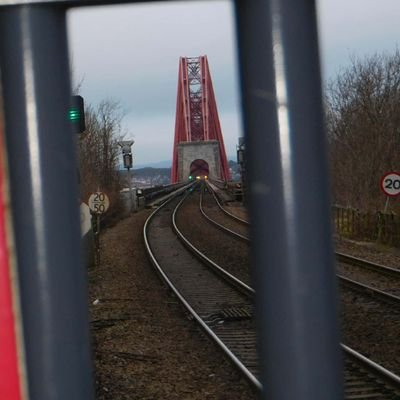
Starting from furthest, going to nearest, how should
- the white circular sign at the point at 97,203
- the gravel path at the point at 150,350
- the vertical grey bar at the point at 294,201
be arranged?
the white circular sign at the point at 97,203, the gravel path at the point at 150,350, the vertical grey bar at the point at 294,201

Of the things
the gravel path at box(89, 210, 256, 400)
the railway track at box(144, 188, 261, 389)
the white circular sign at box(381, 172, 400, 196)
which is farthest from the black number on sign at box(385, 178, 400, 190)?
the gravel path at box(89, 210, 256, 400)

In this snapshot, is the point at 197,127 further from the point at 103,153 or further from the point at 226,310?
the point at 226,310

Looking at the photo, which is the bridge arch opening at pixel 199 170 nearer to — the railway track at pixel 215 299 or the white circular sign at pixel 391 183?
the railway track at pixel 215 299

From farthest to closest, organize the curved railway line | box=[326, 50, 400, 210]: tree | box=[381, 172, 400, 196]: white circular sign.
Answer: box=[326, 50, 400, 210]: tree
box=[381, 172, 400, 196]: white circular sign
the curved railway line

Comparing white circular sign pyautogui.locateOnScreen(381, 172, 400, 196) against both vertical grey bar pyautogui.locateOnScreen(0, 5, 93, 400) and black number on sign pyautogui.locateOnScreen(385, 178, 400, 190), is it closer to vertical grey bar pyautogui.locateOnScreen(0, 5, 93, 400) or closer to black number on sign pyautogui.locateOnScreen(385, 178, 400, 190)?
black number on sign pyautogui.locateOnScreen(385, 178, 400, 190)

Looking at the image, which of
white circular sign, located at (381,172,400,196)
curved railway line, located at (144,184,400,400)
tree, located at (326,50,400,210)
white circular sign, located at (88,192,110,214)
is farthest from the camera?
tree, located at (326,50,400,210)

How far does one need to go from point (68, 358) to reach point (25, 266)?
0.22 metres

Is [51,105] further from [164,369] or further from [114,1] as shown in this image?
[164,369]

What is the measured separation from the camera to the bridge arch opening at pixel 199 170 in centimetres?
11588

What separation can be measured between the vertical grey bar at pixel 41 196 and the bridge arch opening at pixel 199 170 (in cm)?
11329

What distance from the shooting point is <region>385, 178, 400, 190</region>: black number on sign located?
49.5ft

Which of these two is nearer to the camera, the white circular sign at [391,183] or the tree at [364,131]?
the white circular sign at [391,183]

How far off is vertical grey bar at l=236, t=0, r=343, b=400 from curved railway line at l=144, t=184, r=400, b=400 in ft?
0.69

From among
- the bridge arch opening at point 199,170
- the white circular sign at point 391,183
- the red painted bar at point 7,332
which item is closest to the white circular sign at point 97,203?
the white circular sign at point 391,183
